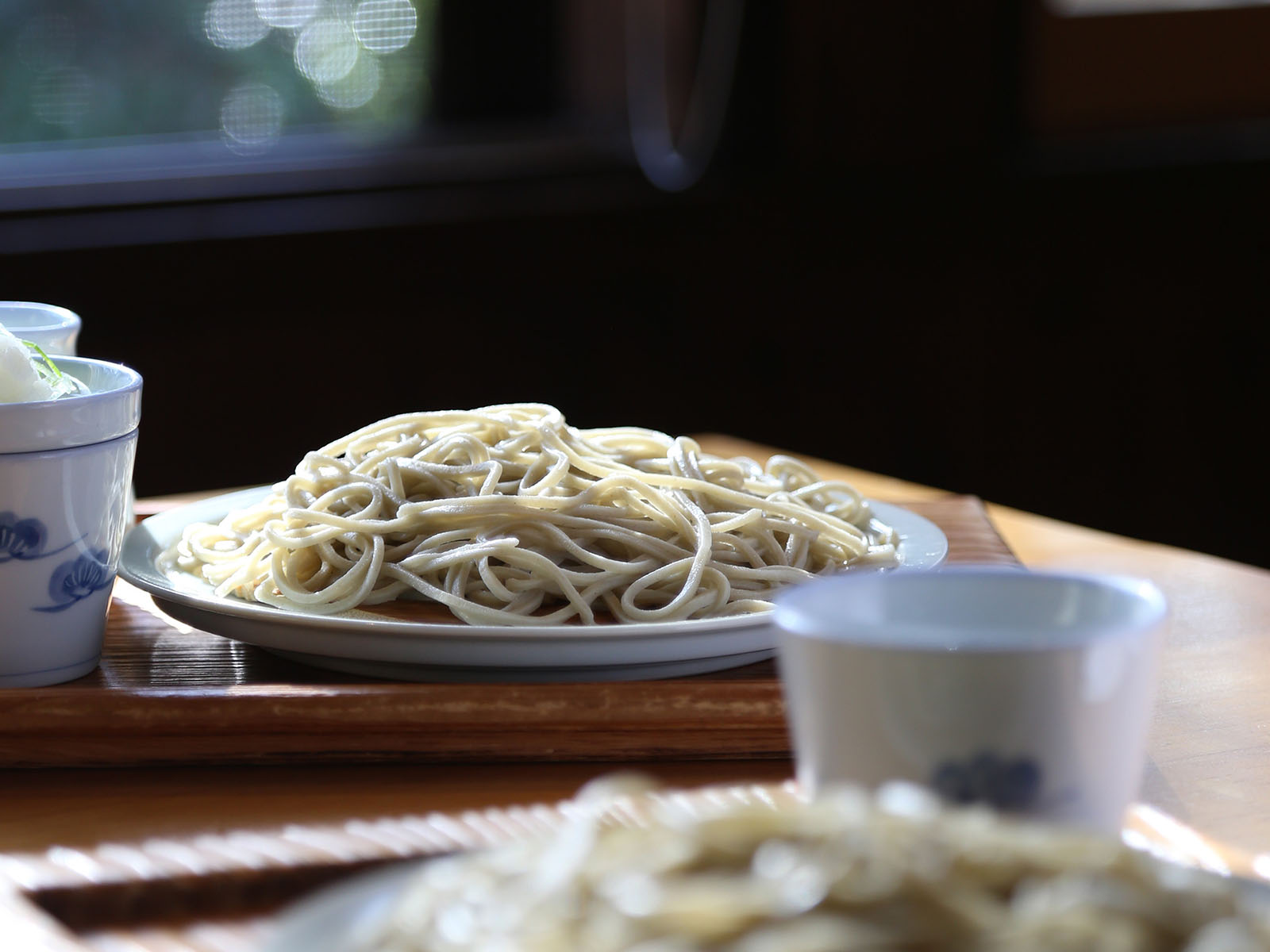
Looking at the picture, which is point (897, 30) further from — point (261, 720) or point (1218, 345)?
point (261, 720)

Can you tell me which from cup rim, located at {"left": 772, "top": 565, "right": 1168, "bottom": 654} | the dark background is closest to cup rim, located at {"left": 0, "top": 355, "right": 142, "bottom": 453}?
cup rim, located at {"left": 772, "top": 565, "right": 1168, "bottom": 654}

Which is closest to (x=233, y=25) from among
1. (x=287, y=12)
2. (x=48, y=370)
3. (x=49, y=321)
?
(x=287, y=12)

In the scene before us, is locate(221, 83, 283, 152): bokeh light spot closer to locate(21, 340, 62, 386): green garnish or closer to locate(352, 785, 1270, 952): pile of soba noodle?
locate(21, 340, 62, 386): green garnish

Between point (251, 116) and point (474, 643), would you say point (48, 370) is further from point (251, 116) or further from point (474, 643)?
point (251, 116)

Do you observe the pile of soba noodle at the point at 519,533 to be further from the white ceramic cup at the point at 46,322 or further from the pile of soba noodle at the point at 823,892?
the pile of soba noodle at the point at 823,892

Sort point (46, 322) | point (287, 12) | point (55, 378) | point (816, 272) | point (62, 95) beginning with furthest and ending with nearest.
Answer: point (816, 272)
point (287, 12)
point (62, 95)
point (46, 322)
point (55, 378)

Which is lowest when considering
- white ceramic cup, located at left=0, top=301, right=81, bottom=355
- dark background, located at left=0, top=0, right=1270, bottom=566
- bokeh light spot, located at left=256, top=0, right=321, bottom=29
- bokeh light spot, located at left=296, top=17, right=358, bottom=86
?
dark background, located at left=0, top=0, right=1270, bottom=566
